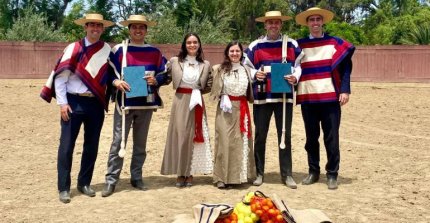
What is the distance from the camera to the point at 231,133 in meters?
6.46

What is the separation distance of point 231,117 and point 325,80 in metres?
1.15

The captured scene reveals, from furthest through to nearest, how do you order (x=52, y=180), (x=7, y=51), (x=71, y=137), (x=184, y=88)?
(x=7, y=51) < (x=52, y=180) < (x=184, y=88) < (x=71, y=137)

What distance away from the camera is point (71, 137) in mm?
5988

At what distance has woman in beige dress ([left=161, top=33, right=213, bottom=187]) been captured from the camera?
6.43 m

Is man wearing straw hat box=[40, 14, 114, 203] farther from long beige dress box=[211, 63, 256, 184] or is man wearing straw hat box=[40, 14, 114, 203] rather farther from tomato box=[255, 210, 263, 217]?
tomato box=[255, 210, 263, 217]

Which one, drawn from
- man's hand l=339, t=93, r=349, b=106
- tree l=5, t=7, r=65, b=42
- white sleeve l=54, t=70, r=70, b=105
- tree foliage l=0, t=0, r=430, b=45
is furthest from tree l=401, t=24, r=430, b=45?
white sleeve l=54, t=70, r=70, b=105

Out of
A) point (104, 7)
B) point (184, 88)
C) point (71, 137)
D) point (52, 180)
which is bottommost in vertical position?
point (52, 180)

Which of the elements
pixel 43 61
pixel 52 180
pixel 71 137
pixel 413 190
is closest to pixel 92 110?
pixel 71 137

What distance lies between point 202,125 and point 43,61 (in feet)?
59.3

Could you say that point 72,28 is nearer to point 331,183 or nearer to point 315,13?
point 315,13

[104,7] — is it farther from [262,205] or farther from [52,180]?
[262,205]

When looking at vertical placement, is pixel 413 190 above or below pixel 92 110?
below

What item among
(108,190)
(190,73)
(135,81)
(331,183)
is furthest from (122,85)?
(331,183)

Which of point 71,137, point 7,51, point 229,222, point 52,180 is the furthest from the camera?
point 7,51
